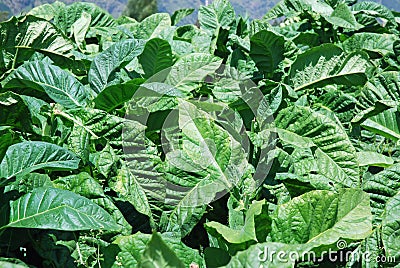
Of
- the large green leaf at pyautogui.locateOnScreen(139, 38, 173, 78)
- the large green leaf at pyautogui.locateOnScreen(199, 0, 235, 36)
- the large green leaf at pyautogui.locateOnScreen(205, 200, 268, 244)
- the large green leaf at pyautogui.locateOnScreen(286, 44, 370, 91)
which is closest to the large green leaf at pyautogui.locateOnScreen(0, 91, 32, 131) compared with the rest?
the large green leaf at pyautogui.locateOnScreen(139, 38, 173, 78)

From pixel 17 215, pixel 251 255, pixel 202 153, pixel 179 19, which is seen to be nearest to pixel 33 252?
pixel 17 215

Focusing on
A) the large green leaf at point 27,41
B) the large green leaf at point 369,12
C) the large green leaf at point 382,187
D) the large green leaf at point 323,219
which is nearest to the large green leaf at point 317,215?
the large green leaf at point 323,219

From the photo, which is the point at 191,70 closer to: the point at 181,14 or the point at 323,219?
the point at 323,219

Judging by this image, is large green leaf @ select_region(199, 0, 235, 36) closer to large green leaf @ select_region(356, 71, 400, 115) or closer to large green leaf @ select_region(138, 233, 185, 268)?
large green leaf @ select_region(356, 71, 400, 115)

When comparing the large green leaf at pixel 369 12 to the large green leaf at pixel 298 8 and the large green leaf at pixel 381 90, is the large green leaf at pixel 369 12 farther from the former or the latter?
the large green leaf at pixel 381 90

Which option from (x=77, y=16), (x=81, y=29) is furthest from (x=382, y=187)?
(x=77, y=16)

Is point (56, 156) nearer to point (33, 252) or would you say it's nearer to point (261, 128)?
point (33, 252)
